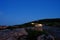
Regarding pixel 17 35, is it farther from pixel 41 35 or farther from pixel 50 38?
pixel 50 38

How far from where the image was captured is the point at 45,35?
8.16 meters

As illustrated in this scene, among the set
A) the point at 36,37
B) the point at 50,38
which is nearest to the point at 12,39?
the point at 36,37

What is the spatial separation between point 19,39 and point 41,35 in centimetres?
127

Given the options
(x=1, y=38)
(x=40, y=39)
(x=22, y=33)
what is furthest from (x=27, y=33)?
(x=1, y=38)

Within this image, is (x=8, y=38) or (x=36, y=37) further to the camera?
(x=36, y=37)

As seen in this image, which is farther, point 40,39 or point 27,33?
point 27,33

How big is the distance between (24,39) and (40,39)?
3.03 ft

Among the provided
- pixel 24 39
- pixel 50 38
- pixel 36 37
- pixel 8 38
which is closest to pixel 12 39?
pixel 8 38

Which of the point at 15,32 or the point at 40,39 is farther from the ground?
the point at 15,32

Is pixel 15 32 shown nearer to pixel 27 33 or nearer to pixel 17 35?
pixel 17 35

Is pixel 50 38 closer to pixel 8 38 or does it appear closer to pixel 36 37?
pixel 36 37

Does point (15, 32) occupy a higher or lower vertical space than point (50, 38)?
higher

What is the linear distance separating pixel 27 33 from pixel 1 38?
1.67m

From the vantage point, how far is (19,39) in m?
8.09
